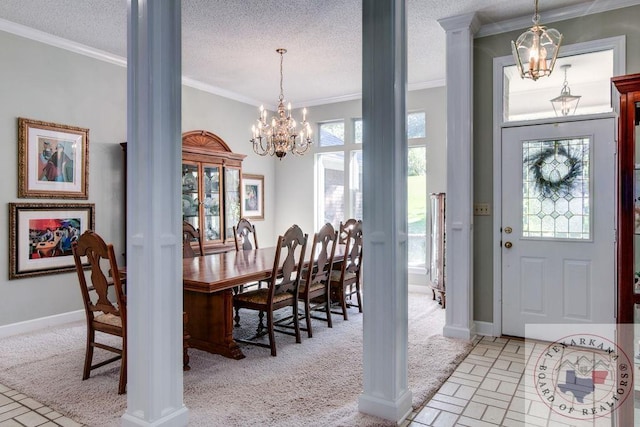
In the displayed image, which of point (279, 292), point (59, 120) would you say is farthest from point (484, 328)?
point (59, 120)

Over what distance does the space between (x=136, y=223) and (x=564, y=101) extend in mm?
3608

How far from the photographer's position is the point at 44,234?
13.5 feet

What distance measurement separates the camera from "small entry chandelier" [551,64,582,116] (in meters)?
3.58

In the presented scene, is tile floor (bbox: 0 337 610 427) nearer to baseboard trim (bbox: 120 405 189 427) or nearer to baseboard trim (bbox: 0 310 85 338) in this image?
baseboard trim (bbox: 120 405 189 427)

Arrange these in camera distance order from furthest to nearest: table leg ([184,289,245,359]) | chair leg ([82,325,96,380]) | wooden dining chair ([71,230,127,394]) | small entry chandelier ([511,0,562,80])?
1. table leg ([184,289,245,359])
2. chair leg ([82,325,96,380])
3. small entry chandelier ([511,0,562,80])
4. wooden dining chair ([71,230,127,394])

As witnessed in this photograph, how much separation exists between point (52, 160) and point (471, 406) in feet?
14.2

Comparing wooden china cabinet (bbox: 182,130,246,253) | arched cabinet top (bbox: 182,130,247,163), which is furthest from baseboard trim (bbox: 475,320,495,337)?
arched cabinet top (bbox: 182,130,247,163)

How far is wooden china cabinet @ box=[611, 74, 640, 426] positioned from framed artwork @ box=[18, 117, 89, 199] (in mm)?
4637

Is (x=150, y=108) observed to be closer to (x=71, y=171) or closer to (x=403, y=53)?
(x=403, y=53)

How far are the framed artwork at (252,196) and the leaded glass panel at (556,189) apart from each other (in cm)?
403

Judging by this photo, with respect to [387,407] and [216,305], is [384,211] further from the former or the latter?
[216,305]

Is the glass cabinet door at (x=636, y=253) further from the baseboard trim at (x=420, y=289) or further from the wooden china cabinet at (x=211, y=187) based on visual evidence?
the wooden china cabinet at (x=211, y=187)

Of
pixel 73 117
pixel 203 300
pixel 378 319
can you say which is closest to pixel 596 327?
pixel 378 319

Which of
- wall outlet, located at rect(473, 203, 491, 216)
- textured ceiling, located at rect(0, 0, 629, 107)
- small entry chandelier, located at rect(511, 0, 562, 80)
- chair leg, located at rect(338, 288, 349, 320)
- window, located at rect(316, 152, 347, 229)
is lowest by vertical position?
chair leg, located at rect(338, 288, 349, 320)
